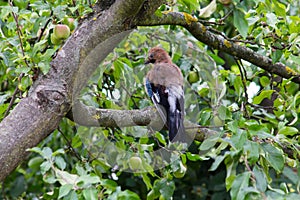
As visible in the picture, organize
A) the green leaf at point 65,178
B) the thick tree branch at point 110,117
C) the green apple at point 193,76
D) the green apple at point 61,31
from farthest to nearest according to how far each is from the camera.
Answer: the green apple at point 193,76, the green apple at point 61,31, the thick tree branch at point 110,117, the green leaf at point 65,178

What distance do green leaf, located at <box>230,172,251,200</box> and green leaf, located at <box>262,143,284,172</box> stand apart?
0.24m

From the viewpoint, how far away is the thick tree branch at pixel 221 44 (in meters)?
2.04

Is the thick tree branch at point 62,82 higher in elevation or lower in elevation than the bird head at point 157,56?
higher

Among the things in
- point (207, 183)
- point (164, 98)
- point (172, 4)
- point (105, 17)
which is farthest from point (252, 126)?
point (207, 183)

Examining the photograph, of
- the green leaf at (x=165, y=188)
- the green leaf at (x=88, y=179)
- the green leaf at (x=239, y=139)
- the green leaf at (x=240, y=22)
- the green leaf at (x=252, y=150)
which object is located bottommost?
the green leaf at (x=165, y=188)

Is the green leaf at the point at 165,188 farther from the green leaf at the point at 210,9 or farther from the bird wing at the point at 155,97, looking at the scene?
the green leaf at the point at 210,9

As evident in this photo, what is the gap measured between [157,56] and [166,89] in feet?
0.74

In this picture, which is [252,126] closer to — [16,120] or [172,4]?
[16,120]

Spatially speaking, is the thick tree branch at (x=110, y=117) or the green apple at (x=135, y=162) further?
the green apple at (x=135, y=162)

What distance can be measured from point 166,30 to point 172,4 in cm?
43

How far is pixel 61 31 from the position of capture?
1981mm

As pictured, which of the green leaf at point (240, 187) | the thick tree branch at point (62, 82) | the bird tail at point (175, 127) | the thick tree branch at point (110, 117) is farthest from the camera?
the bird tail at point (175, 127)

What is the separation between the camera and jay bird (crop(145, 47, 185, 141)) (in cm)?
221

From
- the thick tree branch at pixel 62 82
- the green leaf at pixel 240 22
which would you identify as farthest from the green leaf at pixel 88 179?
the green leaf at pixel 240 22
